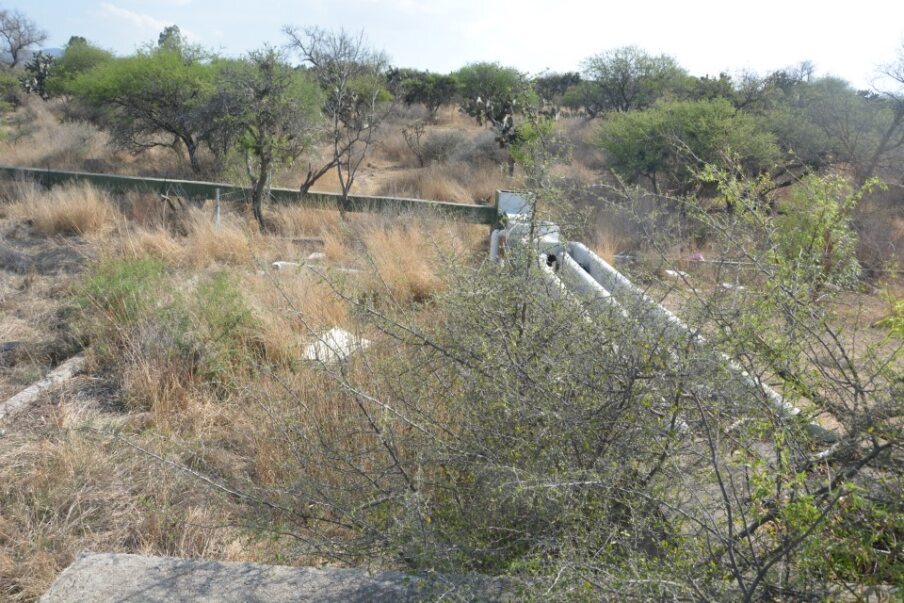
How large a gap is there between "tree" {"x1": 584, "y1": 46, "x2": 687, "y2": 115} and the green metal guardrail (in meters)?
18.8

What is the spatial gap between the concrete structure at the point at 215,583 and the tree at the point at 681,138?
35.6 ft

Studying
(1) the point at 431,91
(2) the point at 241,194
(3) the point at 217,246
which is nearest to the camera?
(3) the point at 217,246

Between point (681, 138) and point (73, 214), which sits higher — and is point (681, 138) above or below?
above

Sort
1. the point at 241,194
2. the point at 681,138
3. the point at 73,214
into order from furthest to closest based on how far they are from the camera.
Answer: the point at 681,138, the point at 241,194, the point at 73,214

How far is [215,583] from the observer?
7.68ft

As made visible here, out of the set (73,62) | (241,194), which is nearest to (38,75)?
(73,62)

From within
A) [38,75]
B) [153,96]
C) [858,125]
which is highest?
[38,75]

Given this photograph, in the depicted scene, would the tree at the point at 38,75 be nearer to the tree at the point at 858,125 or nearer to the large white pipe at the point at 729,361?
the tree at the point at 858,125

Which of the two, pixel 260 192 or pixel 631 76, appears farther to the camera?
pixel 631 76

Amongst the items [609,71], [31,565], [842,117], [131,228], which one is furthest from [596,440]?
[609,71]

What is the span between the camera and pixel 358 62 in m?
12.4

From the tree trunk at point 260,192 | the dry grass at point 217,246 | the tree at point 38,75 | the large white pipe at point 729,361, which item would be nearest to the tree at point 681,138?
the tree trunk at point 260,192

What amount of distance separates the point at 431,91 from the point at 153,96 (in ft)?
56.5

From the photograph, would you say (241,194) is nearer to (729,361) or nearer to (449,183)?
(449,183)
